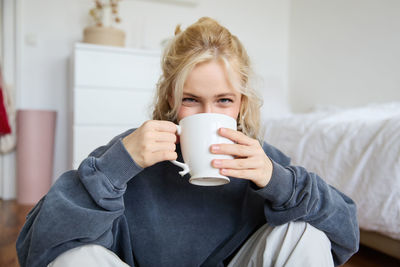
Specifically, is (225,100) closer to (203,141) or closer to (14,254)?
(203,141)

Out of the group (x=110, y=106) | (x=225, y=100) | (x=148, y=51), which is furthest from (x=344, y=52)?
(x=225, y=100)

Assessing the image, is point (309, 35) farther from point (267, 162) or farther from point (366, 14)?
point (267, 162)

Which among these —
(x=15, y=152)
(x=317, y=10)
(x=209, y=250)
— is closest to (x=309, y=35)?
(x=317, y=10)

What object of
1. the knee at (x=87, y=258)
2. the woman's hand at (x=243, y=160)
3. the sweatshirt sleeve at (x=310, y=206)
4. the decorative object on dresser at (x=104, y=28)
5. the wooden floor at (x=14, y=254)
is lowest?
the wooden floor at (x=14, y=254)

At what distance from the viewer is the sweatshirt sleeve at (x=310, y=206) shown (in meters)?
0.70

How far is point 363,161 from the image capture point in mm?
1339

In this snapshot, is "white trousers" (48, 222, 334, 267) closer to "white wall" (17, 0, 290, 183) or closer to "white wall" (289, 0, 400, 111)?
"white wall" (17, 0, 290, 183)

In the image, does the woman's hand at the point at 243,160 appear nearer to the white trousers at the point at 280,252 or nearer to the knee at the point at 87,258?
the white trousers at the point at 280,252

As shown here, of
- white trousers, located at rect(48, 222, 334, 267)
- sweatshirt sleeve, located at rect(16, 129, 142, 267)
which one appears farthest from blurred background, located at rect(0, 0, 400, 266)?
sweatshirt sleeve, located at rect(16, 129, 142, 267)

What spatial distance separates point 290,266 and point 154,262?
1.07 feet

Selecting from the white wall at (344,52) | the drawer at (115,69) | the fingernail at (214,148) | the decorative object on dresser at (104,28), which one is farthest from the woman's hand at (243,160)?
the white wall at (344,52)

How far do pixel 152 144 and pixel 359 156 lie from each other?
1.00 meters

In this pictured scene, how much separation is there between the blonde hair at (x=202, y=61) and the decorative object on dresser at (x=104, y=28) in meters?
1.69

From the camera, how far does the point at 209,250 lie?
0.88 metres
